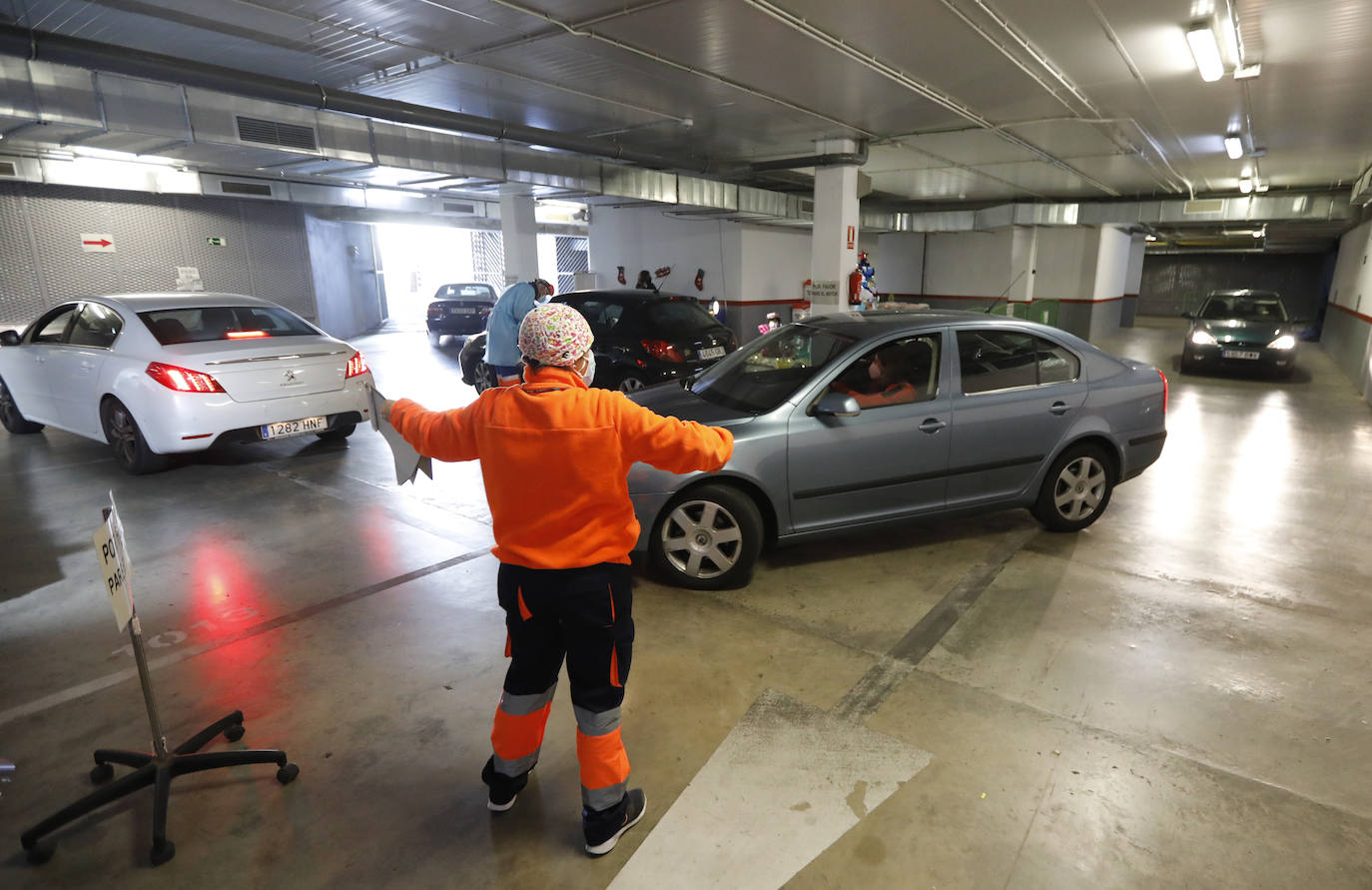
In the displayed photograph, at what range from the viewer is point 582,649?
85.0 inches

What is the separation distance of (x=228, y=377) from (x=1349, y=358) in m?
16.1

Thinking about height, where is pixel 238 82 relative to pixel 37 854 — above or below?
above

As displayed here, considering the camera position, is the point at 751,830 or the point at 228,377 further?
the point at 228,377

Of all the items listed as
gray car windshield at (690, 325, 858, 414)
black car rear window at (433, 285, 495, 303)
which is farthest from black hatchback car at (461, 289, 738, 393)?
black car rear window at (433, 285, 495, 303)

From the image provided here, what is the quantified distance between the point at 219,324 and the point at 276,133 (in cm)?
248

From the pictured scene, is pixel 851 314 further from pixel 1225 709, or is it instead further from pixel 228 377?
pixel 228 377

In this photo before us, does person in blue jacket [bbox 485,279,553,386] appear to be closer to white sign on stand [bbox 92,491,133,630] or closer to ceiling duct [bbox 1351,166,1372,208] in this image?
white sign on stand [bbox 92,491,133,630]

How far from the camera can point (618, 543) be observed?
2.16m

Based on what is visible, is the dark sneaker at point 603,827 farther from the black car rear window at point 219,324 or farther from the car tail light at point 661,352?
the car tail light at point 661,352

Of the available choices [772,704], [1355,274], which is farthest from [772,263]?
[772,704]

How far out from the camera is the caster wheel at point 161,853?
2246mm

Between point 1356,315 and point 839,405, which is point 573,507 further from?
point 1356,315

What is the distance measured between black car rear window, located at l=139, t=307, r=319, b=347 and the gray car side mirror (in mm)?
4967

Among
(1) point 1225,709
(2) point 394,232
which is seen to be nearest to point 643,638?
(1) point 1225,709
